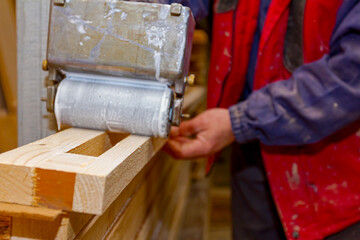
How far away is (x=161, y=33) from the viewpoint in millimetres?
655

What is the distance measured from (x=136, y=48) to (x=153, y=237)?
862 mm

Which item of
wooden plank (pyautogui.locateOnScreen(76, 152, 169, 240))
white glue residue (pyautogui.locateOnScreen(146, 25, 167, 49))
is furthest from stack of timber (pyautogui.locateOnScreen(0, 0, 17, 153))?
white glue residue (pyautogui.locateOnScreen(146, 25, 167, 49))

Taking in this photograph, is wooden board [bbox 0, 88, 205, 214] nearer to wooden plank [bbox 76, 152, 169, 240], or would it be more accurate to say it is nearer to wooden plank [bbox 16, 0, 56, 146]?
wooden plank [bbox 76, 152, 169, 240]

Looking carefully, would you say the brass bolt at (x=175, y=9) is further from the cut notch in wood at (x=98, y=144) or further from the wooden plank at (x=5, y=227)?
the wooden plank at (x=5, y=227)

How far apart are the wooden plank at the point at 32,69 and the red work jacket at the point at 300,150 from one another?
558 millimetres

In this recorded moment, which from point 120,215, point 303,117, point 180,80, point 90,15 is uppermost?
point 90,15

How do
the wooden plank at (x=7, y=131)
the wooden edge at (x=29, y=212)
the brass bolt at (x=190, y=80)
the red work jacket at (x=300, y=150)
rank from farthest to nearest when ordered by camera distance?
the wooden plank at (x=7, y=131), the red work jacket at (x=300, y=150), the brass bolt at (x=190, y=80), the wooden edge at (x=29, y=212)

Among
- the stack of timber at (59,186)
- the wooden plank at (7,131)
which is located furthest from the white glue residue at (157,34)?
the wooden plank at (7,131)

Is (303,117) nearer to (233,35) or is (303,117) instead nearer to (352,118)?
(352,118)

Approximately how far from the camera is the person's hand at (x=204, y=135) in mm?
1061

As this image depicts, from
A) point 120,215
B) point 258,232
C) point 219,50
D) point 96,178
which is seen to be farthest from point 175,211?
point 96,178

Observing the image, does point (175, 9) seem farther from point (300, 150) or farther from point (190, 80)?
point (300, 150)

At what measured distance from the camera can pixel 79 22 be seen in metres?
0.66

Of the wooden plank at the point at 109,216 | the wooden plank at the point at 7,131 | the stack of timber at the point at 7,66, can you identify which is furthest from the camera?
the stack of timber at the point at 7,66
